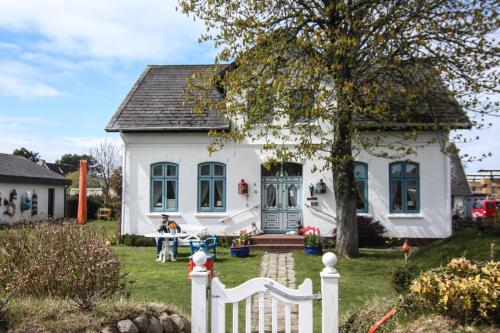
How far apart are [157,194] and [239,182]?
10.3ft

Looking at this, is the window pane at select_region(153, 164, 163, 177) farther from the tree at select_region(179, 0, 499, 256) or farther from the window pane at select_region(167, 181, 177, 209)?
the tree at select_region(179, 0, 499, 256)

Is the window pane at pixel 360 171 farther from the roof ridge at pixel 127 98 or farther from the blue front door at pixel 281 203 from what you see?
the roof ridge at pixel 127 98

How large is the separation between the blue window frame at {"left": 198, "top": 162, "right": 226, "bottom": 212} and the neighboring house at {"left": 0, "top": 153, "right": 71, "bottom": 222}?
11.5 m

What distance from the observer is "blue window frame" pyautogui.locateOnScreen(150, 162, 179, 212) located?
17391 mm

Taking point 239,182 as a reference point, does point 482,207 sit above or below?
below

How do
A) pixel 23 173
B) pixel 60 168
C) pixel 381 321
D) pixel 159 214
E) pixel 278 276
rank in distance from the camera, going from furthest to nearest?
1. pixel 60 168
2. pixel 23 173
3. pixel 159 214
4. pixel 278 276
5. pixel 381 321

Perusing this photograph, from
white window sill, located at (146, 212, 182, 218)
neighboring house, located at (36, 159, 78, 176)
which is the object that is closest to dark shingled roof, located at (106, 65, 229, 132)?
white window sill, located at (146, 212, 182, 218)

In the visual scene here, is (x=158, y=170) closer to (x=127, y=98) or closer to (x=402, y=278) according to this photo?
(x=127, y=98)

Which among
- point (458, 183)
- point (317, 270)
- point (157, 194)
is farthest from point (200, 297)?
point (458, 183)

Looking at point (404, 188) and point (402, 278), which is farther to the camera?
point (404, 188)

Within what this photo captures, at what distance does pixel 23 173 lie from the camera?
28.7 meters

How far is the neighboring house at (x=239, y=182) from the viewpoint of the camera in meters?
16.6

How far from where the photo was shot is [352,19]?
37.7 feet

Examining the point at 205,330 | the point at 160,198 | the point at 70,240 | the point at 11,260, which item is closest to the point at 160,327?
the point at 205,330
